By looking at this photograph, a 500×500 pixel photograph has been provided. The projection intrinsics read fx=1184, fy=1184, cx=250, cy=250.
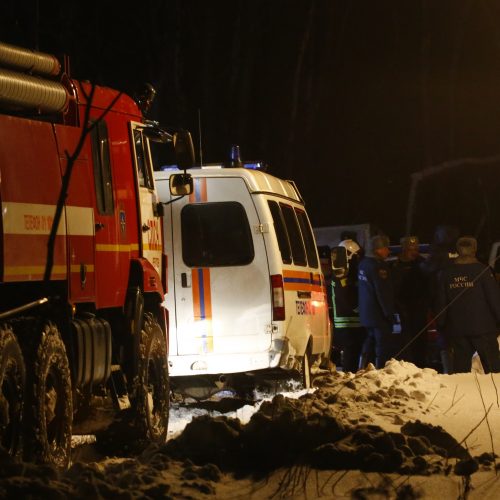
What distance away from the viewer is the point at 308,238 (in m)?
13.7

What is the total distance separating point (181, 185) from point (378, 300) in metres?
4.65

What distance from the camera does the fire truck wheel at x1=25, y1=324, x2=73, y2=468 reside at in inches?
280

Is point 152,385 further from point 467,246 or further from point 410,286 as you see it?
point 410,286

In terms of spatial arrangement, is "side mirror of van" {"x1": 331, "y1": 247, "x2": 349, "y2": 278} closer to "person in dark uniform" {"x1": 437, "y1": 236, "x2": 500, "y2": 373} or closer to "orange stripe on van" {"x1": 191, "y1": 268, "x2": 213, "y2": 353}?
"person in dark uniform" {"x1": 437, "y1": 236, "x2": 500, "y2": 373}

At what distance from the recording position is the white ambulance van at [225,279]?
A: 36.5 feet

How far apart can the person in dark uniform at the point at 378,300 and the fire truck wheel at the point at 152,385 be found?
4.67m

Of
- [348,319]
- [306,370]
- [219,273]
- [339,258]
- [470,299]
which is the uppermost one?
[339,258]

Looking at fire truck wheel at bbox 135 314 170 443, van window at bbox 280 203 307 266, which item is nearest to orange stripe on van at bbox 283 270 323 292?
van window at bbox 280 203 307 266

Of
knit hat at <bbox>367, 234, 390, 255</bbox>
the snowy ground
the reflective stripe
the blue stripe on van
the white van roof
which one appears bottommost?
the snowy ground

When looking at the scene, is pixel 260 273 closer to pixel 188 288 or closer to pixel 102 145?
pixel 188 288

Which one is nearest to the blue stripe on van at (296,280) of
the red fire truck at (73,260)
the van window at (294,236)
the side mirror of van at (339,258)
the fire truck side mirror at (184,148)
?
the van window at (294,236)

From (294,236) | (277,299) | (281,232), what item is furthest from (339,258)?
(277,299)

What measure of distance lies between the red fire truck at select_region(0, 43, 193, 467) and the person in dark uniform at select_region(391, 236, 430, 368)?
5.04 metres

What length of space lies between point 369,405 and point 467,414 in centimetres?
82
